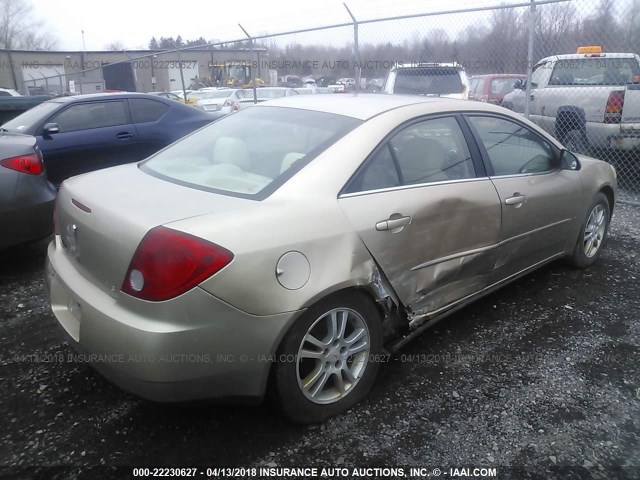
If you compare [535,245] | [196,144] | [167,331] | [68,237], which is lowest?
[535,245]

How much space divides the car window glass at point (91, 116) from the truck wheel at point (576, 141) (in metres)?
6.52

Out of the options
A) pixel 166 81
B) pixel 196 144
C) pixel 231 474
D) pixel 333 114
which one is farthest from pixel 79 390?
pixel 166 81

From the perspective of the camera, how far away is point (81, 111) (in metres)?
6.54

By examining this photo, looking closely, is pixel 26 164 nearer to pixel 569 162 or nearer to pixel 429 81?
pixel 569 162

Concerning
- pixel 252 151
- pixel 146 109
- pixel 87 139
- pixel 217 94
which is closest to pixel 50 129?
pixel 87 139

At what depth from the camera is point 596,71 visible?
794 cm

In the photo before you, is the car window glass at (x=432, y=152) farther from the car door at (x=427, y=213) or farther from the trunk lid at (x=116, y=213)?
the trunk lid at (x=116, y=213)

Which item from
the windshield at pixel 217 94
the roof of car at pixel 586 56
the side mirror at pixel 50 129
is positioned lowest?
the windshield at pixel 217 94

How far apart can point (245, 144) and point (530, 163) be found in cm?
198

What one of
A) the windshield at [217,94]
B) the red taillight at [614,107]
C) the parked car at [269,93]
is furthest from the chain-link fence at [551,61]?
the windshield at [217,94]

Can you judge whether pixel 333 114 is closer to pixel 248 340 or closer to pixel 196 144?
pixel 196 144

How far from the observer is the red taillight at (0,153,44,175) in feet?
13.1

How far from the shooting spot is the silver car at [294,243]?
6.35 feet

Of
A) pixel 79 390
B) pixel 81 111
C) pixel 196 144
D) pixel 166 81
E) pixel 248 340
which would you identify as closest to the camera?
pixel 248 340
